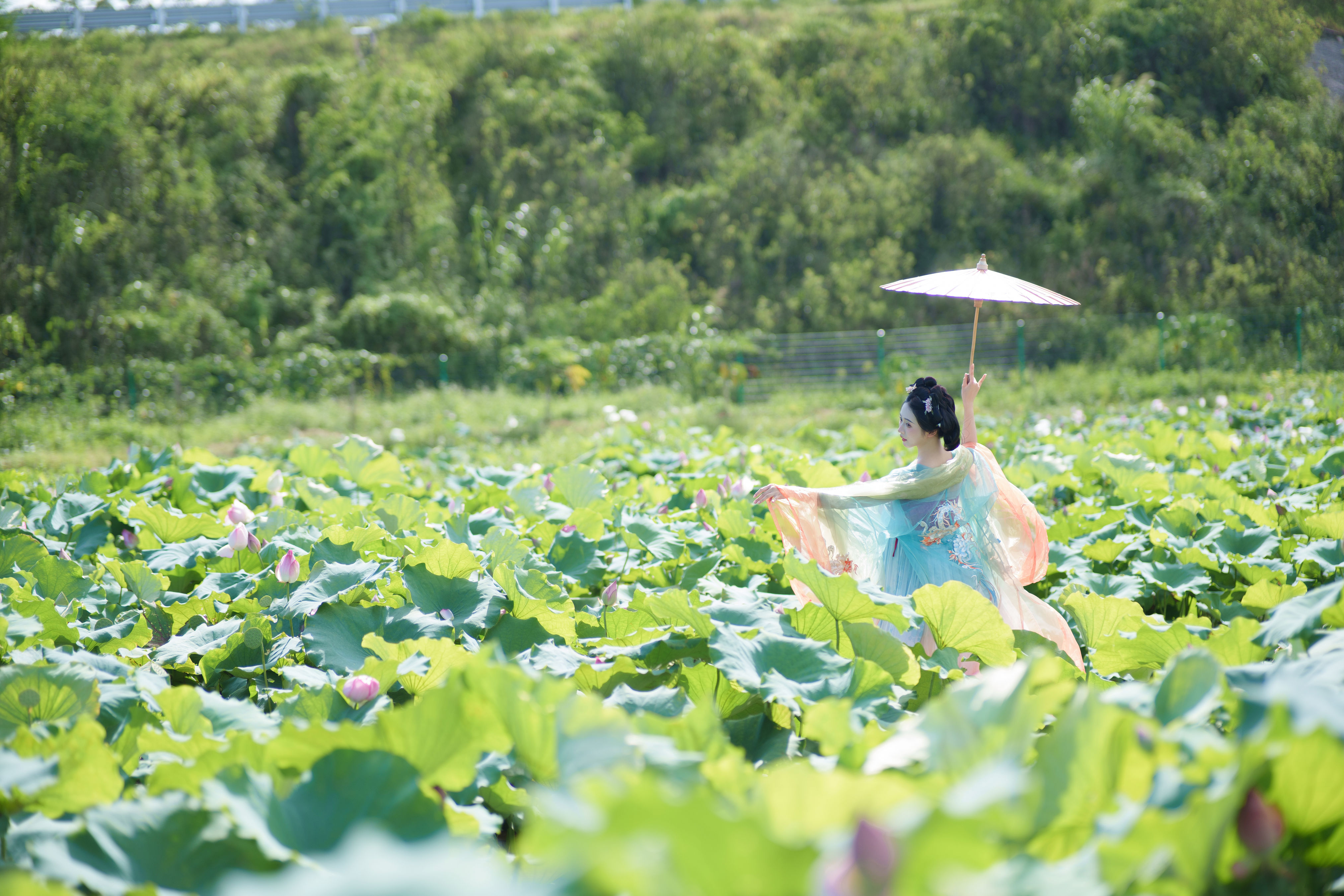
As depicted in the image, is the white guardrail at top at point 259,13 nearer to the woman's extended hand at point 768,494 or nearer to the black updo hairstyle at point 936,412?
the black updo hairstyle at point 936,412

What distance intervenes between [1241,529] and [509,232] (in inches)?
601

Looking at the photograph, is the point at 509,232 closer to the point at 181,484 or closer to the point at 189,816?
the point at 181,484

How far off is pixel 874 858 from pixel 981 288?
2524 mm

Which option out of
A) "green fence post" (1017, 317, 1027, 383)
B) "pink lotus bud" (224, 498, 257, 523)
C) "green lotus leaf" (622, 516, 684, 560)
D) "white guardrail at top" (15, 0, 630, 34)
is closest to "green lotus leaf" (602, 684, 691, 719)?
"green lotus leaf" (622, 516, 684, 560)

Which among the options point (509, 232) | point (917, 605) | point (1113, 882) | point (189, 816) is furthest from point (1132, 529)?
point (509, 232)

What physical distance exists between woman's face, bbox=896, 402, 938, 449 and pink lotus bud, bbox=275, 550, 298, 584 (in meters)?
1.66

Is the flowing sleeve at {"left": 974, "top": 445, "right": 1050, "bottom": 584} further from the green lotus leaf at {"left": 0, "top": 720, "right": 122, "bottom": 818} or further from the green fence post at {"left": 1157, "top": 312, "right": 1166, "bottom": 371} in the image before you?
the green fence post at {"left": 1157, "top": 312, "right": 1166, "bottom": 371}

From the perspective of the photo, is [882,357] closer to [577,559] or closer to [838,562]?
[838,562]

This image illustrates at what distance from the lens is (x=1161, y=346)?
1320 cm

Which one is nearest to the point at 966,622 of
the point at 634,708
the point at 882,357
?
the point at 634,708

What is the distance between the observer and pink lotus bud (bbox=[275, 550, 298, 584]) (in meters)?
1.78

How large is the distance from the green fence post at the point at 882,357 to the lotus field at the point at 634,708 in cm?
1019

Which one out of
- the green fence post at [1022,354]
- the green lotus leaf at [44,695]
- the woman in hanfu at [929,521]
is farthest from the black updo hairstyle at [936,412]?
the green fence post at [1022,354]

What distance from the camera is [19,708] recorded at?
1.21 meters
